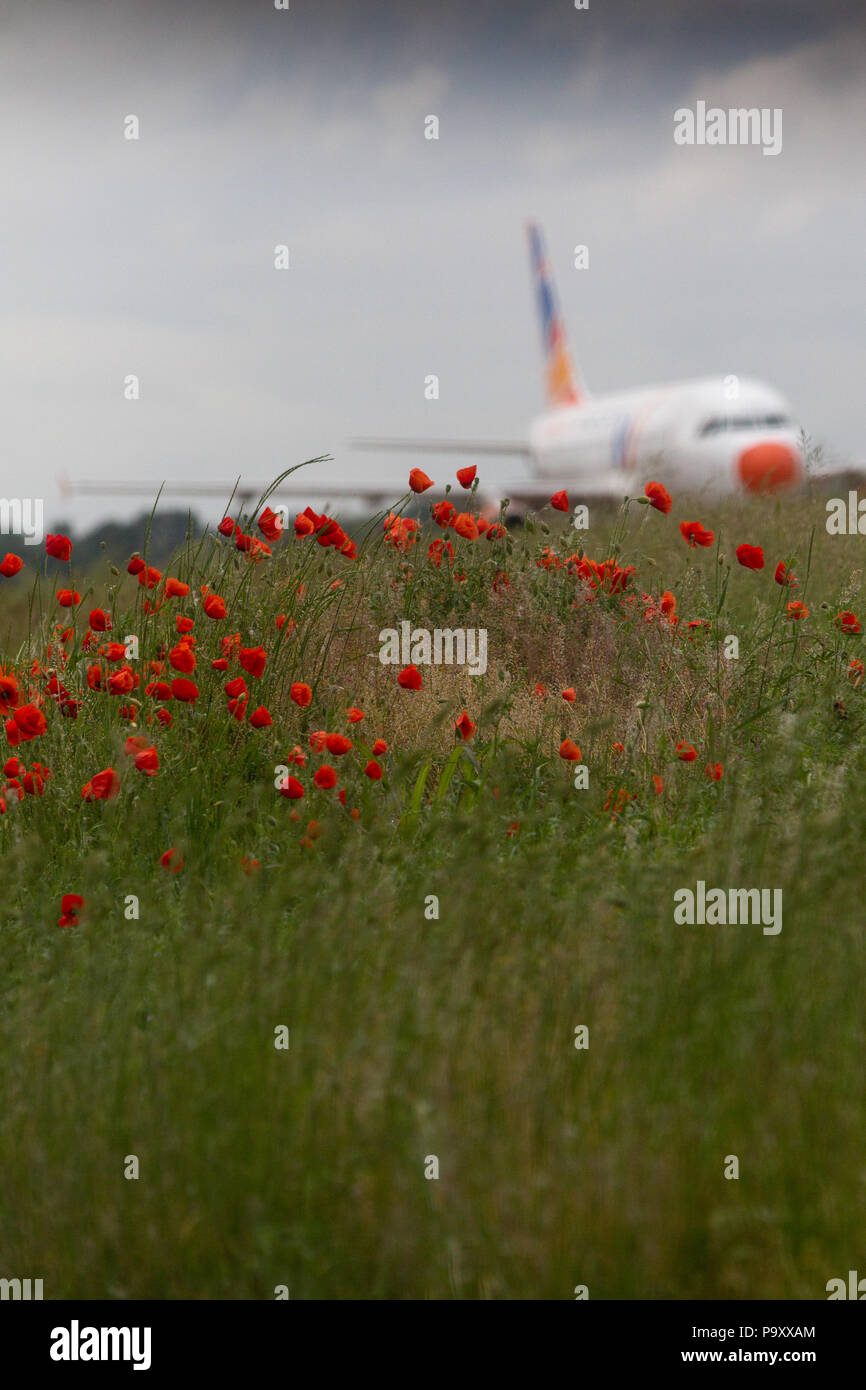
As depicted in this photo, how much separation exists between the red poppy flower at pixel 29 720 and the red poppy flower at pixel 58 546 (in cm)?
86

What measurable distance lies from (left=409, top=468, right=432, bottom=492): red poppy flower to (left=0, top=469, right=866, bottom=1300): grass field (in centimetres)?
98

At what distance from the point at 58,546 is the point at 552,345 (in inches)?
1169

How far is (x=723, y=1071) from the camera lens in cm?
213

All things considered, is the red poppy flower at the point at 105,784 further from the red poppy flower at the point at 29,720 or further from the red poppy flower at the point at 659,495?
the red poppy flower at the point at 659,495

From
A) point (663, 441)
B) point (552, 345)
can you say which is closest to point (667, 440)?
point (663, 441)

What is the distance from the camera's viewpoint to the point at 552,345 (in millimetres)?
32406

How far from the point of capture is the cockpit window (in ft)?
61.2

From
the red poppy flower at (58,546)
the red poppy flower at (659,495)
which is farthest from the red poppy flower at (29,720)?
the red poppy flower at (659,495)

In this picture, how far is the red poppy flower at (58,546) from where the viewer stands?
14.0ft

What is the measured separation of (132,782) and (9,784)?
368 mm

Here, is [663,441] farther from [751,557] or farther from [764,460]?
[751,557]

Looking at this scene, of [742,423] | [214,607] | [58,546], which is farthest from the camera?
[742,423]
